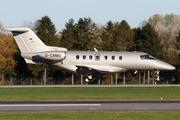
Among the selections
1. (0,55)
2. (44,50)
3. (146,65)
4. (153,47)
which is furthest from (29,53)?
(153,47)

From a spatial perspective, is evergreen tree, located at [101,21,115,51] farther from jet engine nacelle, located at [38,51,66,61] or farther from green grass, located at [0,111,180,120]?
green grass, located at [0,111,180,120]

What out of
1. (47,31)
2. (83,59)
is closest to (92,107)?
(83,59)

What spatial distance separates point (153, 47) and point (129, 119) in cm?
4216

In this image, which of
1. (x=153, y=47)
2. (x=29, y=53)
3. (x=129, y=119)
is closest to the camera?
(x=129, y=119)

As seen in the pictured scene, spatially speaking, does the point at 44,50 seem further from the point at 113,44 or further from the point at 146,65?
the point at 113,44

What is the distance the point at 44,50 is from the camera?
115 feet

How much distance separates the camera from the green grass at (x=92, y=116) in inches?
470

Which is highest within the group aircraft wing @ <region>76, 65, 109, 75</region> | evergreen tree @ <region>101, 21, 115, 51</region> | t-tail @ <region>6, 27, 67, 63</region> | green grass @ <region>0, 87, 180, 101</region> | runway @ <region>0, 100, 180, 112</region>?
evergreen tree @ <region>101, 21, 115, 51</region>

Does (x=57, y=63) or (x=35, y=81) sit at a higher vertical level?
(x=57, y=63)

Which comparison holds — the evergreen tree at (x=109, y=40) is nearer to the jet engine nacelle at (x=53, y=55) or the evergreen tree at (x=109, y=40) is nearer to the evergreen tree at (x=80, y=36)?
Answer: the evergreen tree at (x=80, y=36)

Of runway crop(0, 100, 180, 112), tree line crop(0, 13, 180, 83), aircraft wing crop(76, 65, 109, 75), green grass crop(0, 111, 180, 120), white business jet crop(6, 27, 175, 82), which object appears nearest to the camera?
green grass crop(0, 111, 180, 120)

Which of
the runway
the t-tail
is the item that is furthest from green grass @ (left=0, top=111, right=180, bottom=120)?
the t-tail

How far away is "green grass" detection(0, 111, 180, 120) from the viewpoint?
11.9 meters

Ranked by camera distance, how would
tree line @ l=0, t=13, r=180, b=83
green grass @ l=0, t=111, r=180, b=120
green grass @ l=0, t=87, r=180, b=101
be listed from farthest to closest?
tree line @ l=0, t=13, r=180, b=83 < green grass @ l=0, t=87, r=180, b=101 < green grass @ l=0, t=111, r=180, b=120
